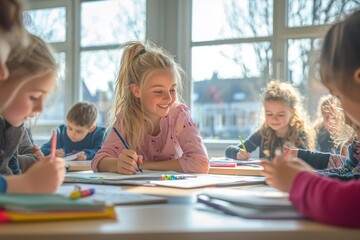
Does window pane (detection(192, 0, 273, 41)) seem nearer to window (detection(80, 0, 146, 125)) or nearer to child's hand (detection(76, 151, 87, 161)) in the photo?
window (detection(80, 0, 146, 125))

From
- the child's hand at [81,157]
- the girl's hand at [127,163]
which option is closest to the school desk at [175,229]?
the girl's hand at [127,163]

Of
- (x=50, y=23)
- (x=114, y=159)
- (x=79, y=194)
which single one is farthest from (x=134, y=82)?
(x=50, y=23)

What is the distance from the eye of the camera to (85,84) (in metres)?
4.80

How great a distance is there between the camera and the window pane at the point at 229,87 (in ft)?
13.5

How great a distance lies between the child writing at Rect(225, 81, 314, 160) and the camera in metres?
3.10

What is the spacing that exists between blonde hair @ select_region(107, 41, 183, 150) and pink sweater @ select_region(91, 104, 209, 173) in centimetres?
5

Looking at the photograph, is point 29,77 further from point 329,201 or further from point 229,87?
point 229,87

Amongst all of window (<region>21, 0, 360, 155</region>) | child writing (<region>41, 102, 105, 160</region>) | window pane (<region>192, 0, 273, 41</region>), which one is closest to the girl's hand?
child writing (<region>41, 102, 105, 160</region>)

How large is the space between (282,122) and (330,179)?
2.38 m

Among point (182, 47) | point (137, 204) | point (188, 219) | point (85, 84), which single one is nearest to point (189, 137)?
point (137, 204)

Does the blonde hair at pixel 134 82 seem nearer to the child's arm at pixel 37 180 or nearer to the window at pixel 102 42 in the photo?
the child's arm at pixel 37 180

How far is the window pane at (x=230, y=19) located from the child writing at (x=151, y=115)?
2.29m

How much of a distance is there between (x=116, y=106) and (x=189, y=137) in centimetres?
38

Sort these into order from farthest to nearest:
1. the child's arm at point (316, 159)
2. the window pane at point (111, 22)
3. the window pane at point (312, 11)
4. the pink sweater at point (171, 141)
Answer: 1. the window pane at point (111, 22)
2. the window pane at point (312, 11)
3. the child's arm at point (316, 159)
4. the pink sweater at point (171, 141)
